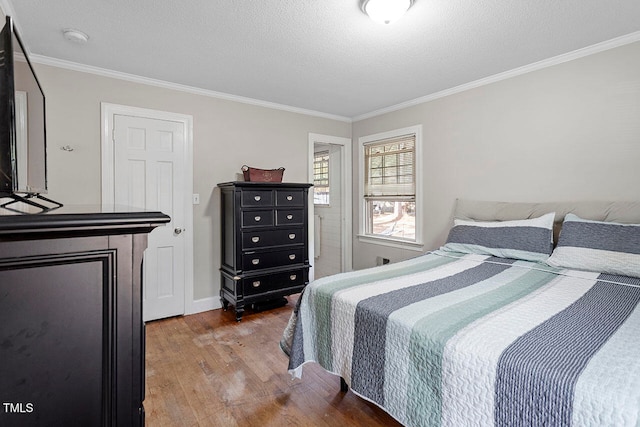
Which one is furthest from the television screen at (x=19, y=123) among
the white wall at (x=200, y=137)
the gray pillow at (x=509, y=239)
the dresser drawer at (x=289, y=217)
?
the gray pillow at (x=509, y=239)

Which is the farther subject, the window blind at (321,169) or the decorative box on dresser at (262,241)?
the window blind at (321,169)

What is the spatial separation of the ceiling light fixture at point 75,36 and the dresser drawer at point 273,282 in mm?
2364

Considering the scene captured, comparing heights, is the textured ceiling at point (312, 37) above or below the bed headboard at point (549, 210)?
above

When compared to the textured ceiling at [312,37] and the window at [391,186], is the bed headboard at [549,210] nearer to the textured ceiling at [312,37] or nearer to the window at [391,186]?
the window at [391,186]

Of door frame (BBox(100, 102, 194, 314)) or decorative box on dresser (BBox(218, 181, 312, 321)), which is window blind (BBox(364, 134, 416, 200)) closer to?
decorative box on dresser (BBox(218, 181, 312, 321))

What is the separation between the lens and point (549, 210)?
8.88 feet

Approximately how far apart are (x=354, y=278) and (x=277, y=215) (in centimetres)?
167

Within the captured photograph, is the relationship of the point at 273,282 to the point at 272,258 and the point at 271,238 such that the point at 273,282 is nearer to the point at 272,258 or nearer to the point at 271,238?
the point at 272,258

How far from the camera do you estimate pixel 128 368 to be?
75 centimetres

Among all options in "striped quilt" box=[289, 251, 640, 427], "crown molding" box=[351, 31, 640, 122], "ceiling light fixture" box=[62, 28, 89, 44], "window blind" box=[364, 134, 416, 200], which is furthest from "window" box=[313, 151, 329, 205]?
"ceiling light fixture" box=[62, 28, 89, 44]

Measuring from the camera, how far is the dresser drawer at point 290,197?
3.56m

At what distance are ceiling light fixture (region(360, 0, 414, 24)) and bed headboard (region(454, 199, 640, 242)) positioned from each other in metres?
1.92

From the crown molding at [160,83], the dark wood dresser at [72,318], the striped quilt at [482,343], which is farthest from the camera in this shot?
the crown molding at [160,83]

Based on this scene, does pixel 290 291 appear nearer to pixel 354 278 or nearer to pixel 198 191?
pixel 198 191
